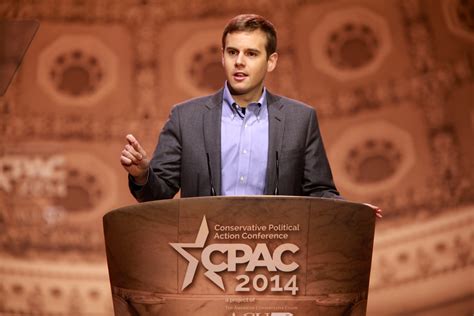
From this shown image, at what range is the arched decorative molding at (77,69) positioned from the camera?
374cm

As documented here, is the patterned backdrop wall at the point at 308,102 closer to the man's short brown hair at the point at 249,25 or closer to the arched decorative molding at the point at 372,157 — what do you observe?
the arched decorative molding at the point at 372,157

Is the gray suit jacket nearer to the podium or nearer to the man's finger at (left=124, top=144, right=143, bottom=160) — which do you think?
the man's finger at (left=124, top=144, right=143, bottom=160)

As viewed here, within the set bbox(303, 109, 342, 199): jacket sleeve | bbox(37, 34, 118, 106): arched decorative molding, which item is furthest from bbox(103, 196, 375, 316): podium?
bbox(37, 34, 118, 106): arched decorative molding

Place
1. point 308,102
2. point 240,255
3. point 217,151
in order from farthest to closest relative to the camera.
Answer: point 308,102, point 217,151, point 240,255

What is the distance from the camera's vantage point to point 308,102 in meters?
3.72

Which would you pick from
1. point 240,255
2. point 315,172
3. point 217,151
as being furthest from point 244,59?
point 240,255

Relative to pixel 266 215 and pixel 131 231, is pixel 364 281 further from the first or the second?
pixel 131 231

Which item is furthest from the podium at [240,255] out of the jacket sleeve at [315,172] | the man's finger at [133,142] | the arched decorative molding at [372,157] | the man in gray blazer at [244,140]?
the arched decorative molding at [372,157]

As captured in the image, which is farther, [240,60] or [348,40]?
[348,40]

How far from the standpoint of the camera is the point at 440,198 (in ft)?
12.2

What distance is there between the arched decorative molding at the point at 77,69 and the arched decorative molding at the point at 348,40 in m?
0.97

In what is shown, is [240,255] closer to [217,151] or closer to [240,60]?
[217,151]

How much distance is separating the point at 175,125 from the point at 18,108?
1686mm

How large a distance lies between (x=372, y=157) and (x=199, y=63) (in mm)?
921
